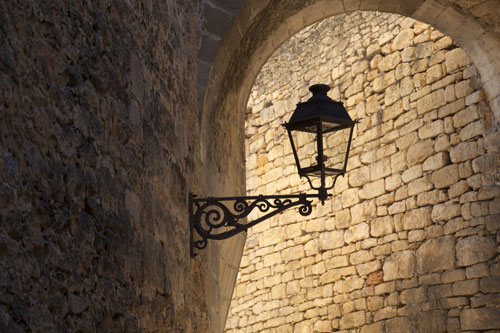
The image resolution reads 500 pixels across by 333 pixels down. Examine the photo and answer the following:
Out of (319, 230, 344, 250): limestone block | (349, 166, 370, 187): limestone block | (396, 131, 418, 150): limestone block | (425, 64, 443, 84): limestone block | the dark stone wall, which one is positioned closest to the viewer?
the dark stone wall

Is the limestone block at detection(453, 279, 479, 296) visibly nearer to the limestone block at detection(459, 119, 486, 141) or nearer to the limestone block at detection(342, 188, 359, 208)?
the limestone block at detection(459, 119, 486, 141)

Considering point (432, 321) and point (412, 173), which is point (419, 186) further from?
point (432, 321)

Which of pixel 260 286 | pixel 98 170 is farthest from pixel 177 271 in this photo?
pixel 260 286

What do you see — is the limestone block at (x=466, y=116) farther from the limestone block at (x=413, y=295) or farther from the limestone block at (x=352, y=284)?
the limestone block at (x=352, y=284)

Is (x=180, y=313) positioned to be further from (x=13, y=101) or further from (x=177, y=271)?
(x=13, y=101)

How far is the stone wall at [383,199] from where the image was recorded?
6.95 m

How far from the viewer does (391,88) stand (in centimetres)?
828

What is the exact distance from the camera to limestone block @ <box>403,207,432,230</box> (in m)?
7.50

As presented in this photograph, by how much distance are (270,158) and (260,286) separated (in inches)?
71.3

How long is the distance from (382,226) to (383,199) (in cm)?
31

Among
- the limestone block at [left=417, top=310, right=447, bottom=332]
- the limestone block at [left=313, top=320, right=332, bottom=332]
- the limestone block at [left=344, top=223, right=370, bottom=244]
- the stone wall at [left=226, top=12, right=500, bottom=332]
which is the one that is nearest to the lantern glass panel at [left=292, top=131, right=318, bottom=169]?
the stone wall at [left=226, top=12, right=500, bottom=332]

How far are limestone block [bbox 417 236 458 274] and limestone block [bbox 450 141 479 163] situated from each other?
79 cm

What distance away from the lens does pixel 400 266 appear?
7.75 meters

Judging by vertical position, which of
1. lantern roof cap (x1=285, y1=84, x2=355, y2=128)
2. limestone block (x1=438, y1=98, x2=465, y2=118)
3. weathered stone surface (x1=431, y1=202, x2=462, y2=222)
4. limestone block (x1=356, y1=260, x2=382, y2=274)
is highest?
limestone block (x1=438, y1=98, x2=465, y2=118)
